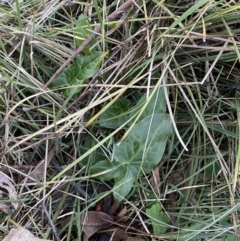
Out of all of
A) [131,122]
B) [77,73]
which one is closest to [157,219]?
[131,122]

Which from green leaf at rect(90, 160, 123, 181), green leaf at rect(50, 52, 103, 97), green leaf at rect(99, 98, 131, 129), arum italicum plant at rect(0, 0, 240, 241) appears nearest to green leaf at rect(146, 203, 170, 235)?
arum italicum plant at rect(0, 0, 240, 241)

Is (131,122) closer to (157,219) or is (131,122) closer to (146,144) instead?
(146,144)

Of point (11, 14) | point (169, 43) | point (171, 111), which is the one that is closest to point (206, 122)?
point (171, 111)

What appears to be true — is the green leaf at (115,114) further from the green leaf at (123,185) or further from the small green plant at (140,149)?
the green leaf at (123,185)

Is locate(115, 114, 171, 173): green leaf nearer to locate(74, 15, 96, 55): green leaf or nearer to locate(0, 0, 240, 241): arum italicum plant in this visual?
locate(0, 0, 240, 241): arum italicum plant

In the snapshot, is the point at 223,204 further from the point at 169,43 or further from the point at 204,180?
the point at 169,43

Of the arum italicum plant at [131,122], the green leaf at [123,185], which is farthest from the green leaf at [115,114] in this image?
the green leaf at [123,185]

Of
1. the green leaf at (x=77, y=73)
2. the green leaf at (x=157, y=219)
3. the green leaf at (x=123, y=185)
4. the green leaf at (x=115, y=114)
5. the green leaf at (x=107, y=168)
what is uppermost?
the green leaf at (x=77, y=73)
